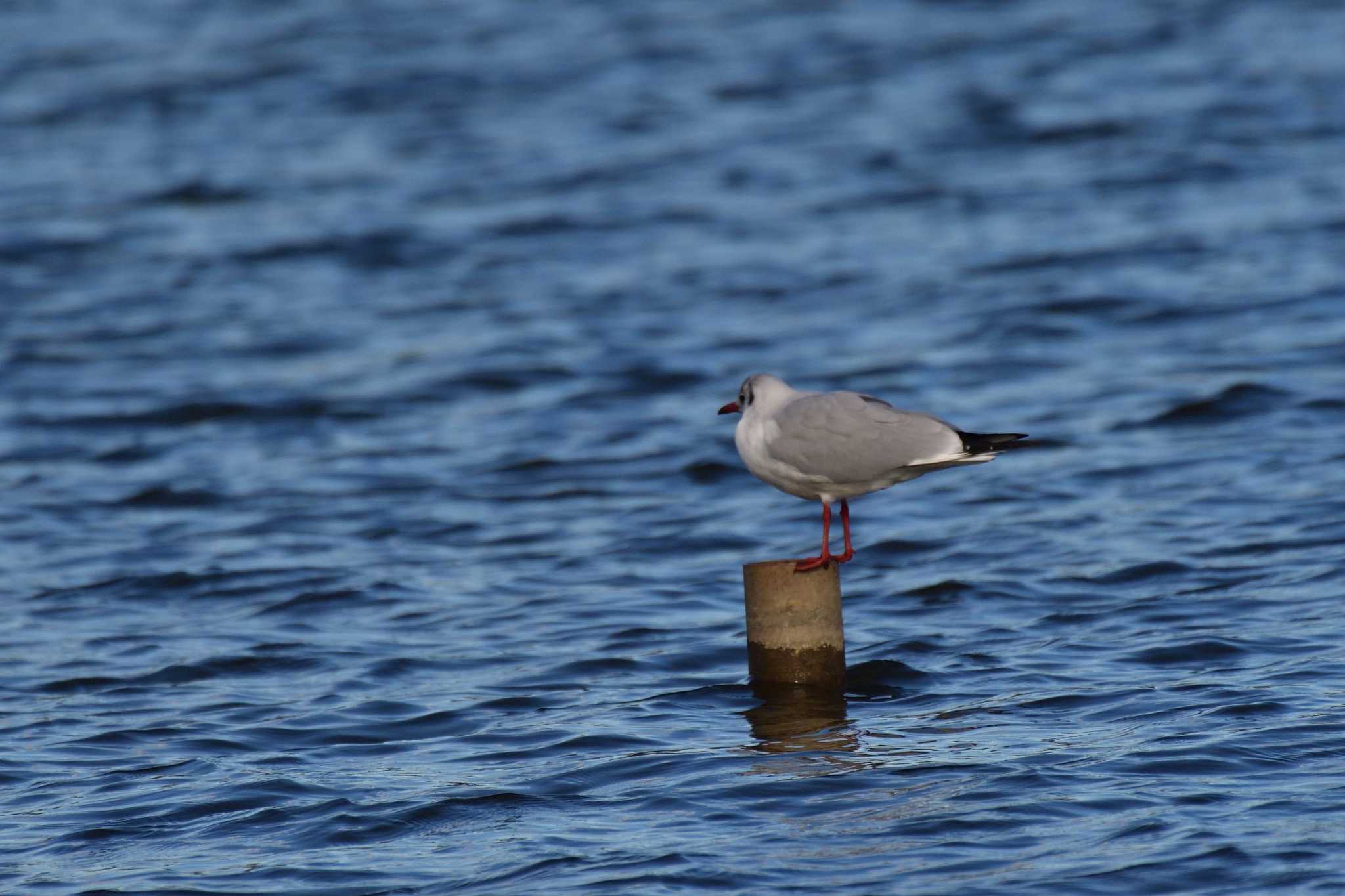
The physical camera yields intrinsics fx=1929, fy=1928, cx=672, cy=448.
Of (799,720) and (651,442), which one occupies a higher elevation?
(651,442)

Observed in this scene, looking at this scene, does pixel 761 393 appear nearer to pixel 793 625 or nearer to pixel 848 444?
pixel 848 444

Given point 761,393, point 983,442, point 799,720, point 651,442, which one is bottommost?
point 799,720

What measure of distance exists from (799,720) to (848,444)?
126 cm

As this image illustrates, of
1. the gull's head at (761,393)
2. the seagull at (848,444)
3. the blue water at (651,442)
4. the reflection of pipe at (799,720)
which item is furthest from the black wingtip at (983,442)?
the reflection of pipe at (799,720)

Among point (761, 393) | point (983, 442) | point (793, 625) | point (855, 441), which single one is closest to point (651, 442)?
point (793, 625)

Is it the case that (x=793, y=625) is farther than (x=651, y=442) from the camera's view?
No

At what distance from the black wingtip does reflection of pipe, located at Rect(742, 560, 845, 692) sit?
0.85 m

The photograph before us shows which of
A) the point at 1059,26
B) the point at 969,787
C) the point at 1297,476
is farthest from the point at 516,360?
the point at 1059,26

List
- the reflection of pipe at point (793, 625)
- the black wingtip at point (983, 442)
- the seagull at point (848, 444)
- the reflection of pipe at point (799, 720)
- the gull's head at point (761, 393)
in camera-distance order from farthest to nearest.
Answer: the reflection of pipe at point (793, 625), the gull's head at point (761, 393), the reflection of pipe at point (799, 720), the seagull at point (848, 444), the black wingtip at point (983, 442)

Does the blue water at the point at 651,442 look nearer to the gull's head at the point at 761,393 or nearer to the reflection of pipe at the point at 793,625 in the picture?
the reflection of pipe at the point at 793,625

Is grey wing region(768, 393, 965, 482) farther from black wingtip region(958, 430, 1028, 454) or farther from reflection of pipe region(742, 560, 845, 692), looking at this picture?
reflection of pipe region(742, 560, 845, 692)

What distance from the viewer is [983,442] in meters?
7.59

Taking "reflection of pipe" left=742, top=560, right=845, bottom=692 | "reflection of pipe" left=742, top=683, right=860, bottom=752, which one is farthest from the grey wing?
"reflection of pipe" left=742, top=683, right=860, bottom=752

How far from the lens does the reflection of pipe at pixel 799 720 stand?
7.80m
